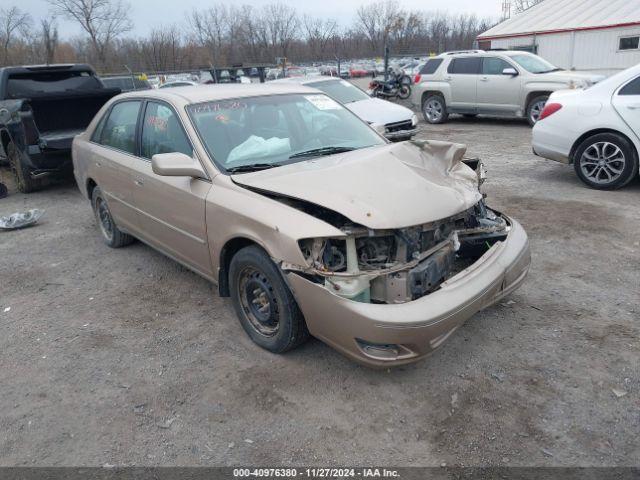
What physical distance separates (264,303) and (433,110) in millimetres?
11844

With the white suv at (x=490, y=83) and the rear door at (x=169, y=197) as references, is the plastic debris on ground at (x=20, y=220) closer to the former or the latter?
the rear door at (x=169, y=197)

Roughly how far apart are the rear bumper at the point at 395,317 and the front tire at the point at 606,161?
14.3 ft

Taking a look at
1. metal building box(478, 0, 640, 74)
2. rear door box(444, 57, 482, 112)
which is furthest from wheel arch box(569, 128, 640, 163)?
metal building box(478, 0, 640, 74)

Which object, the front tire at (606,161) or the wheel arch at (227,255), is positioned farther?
the front tire at (606,161)

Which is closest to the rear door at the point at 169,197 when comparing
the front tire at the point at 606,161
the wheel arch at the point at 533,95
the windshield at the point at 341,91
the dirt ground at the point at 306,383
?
the dirt ground at the point at 306,383

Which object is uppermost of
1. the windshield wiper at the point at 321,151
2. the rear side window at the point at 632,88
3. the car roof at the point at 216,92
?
the car roof at the point at 216,92

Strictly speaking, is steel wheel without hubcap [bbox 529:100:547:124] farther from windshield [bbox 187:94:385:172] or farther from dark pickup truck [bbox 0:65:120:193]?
dark pickup truck [bbox 0:65:120:193]

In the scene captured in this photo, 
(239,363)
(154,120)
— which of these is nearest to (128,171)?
(154,120)

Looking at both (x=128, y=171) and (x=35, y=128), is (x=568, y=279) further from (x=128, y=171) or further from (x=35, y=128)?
(x=35, y=128)

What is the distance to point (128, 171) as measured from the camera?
14.8 ft

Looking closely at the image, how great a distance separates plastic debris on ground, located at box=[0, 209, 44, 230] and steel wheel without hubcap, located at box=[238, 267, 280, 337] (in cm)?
469

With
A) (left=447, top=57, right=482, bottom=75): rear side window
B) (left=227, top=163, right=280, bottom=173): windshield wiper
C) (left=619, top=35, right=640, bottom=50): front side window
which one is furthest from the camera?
(left=619, top=35, right=640, bottom=50): front side window

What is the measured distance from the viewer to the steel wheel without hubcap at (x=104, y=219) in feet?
18.0

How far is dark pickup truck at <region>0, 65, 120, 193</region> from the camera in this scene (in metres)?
7.55
